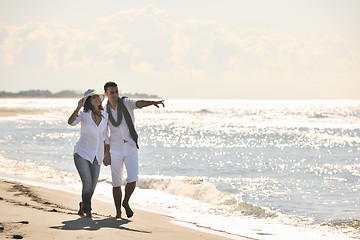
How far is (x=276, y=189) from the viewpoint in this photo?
1366cm

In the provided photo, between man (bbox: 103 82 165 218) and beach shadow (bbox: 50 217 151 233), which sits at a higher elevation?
man (bbox: 103 82 165 218)

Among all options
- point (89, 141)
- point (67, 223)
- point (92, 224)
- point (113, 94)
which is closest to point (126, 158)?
point (89, 141)

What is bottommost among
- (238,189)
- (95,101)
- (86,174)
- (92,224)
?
(238,189)

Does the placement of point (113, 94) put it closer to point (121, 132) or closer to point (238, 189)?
point (121, 132)

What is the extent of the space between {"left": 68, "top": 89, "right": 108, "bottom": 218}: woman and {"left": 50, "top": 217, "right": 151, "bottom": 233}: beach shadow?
10.0 inches

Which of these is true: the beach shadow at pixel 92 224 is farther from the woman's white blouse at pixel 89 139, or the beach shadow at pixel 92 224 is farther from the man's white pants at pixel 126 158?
the woman's white blouse at pixel 89 139

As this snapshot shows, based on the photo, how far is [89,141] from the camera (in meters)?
7.00

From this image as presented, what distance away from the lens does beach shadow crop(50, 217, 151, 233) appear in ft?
20.6

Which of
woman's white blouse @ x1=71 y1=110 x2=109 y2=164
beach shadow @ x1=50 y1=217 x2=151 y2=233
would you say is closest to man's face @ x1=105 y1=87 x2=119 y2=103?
woman's white blouse @ x1=71 y1=110 x2=109 y2=164

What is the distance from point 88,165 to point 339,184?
32.2ft

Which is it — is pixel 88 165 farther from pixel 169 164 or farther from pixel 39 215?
pixel 169 164

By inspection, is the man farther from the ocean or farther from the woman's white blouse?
the ocean

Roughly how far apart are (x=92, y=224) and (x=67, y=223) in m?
0.32

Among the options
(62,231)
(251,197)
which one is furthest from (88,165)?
(251,197)
